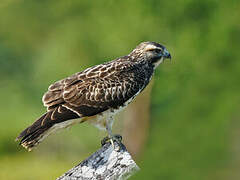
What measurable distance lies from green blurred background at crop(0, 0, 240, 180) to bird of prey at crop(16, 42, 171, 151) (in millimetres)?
2942

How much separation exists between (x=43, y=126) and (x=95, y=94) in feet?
2.55

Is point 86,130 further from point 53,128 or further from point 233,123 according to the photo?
point 53,128

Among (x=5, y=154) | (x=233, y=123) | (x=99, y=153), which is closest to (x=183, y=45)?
(x=233, y=123)

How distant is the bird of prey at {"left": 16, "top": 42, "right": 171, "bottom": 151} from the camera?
525 centimetres

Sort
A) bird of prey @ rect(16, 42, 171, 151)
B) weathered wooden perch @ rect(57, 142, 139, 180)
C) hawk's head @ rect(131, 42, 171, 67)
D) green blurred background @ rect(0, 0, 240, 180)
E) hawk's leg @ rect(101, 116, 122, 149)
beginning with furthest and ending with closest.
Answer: green blurred background @ rect(0, 0, 240, 180), hawk's head @ rect(131, 42, 171, 67), hawk's leg @ rect(101, 116, 122, 149), bird of prey @ rect(16, 42, 171, 151), weathered wooden perch @ rect(57, 142, 139, 180)

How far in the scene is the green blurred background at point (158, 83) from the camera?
9.64 meters

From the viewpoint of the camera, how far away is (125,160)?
426cm

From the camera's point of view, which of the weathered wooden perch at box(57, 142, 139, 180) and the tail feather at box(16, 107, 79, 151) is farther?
the tail feather at box(16, 107, 79, 151)

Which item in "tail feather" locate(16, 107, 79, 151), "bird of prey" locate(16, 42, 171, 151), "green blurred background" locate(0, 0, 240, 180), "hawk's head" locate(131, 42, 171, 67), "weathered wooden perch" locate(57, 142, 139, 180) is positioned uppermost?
"green blurred background" locate(0, 0, 240, 180)

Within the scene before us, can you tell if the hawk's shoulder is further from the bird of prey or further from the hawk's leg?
the hawk's leg

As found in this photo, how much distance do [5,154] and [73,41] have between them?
2516 millimetres

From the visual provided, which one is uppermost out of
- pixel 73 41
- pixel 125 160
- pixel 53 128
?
pixel 73 41

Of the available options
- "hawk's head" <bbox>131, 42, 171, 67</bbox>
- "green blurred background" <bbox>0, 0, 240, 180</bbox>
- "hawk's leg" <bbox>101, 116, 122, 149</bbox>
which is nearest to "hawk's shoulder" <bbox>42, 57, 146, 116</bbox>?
"hawk's leg" <bbox>101, 116, 122, 149</bbox>

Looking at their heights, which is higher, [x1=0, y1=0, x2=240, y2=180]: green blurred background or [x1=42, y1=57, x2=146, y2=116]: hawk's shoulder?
[x1=0, y1=0, x2=240, y2=180]: green blurred background
